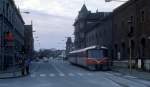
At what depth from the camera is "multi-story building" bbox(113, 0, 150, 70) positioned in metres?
55.9

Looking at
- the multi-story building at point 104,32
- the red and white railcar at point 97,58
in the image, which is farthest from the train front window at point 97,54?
the multi-story building at point 104,32


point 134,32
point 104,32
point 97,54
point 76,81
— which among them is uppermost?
point 104,32

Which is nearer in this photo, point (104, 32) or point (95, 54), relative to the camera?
point (95, 54)

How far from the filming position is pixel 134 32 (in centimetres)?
6241

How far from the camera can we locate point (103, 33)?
91.0 m

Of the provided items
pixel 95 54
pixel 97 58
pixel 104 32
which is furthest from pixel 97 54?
pixel 104 32

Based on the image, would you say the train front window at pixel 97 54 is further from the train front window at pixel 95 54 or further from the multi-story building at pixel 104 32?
the multi-story building at pixel 104 32

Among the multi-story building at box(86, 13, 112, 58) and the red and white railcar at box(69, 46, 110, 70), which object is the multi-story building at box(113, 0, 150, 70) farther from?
the multi-story building at box(86, 13, 112, 58)

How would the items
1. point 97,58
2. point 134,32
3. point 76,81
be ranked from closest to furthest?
point 76,81
point 97,58
point 134,32

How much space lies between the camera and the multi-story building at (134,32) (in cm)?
5588

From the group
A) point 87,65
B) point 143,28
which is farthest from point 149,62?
point 87,65

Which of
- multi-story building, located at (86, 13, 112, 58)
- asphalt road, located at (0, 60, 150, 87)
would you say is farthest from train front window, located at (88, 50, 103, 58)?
multi-story building, located at (86, 13, 112, 58)

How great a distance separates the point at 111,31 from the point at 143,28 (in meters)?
22.3

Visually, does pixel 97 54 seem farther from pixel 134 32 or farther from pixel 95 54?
pixel 134 32
